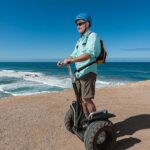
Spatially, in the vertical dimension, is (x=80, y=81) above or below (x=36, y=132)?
above

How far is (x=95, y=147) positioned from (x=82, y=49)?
1.51 metres

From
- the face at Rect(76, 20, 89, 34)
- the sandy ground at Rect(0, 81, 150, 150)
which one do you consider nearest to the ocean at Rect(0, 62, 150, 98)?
the sandy ground at Rect(0, 81, 150, 150)

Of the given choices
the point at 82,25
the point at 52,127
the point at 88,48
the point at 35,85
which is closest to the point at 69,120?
the point at 52,127

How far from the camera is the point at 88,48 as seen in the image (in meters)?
3.95

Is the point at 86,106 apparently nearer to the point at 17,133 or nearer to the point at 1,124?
the point at 17,133

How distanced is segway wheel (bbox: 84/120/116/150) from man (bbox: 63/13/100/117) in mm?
330

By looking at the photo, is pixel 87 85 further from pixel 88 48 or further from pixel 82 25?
pixel 82 25

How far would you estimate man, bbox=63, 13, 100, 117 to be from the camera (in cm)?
397

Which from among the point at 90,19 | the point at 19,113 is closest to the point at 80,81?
the point at 90,19

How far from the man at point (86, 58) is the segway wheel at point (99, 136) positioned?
33cm

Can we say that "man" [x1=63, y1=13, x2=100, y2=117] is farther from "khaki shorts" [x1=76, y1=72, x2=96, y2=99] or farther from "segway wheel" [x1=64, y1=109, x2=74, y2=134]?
"segway wheel" [x1=64, y1=109, x2=74, y2=134]

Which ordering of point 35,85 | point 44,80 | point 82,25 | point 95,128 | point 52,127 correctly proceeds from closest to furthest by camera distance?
point 95,128 → point 82,25 → point 52,127 → point 35,85 → point 44,80

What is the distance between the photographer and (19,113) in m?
6.52

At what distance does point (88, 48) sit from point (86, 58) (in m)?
0.16
